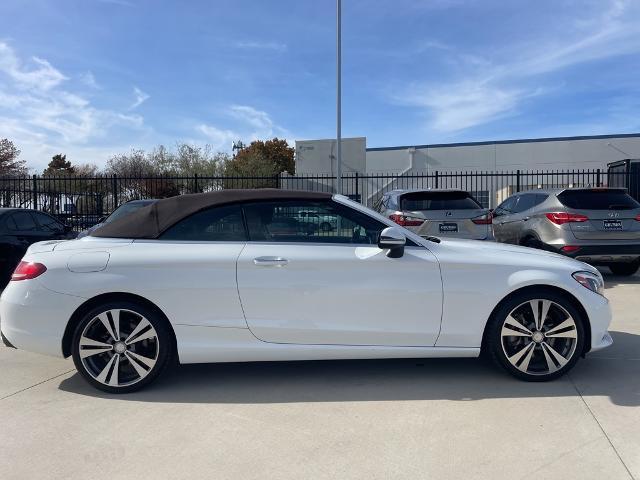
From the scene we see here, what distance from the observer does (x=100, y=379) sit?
4094 millimetres

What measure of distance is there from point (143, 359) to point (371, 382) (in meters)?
1.78

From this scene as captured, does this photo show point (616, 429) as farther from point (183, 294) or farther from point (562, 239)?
point (562, 239)

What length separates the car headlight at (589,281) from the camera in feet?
13.9

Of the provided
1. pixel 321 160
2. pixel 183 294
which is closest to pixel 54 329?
pixel 183 294

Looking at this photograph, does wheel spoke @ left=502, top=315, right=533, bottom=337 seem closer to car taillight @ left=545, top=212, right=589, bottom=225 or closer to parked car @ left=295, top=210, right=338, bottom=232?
parked car @ left=295, top=210, right=338, bottom=232

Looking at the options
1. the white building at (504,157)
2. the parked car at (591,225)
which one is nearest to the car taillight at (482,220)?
the parked car at (591,225)

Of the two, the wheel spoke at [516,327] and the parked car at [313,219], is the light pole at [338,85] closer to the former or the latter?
the parked car at [313,219]

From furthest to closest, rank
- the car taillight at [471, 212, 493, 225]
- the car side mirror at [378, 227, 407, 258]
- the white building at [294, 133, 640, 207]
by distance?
the white building at [294, 133, 640, 207], the car taillight at [471, 212, 493, 225], the car side mirror at [378, 227, 407, 258]

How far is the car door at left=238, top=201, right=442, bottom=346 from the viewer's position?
406cm

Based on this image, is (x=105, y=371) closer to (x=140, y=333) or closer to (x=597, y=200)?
(x=140, y=333)

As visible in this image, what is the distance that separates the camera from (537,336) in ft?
13.8

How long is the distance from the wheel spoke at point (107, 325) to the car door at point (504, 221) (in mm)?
8104

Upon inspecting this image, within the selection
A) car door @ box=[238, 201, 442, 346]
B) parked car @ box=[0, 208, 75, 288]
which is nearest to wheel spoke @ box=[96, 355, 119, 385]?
car door @ box=[238, 201, 442, 346]

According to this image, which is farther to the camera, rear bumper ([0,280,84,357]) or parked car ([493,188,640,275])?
parked car ([493,188,640,275])
